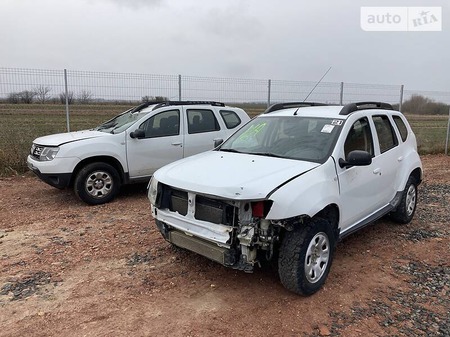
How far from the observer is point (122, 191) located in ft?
24.8

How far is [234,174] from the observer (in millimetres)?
3477

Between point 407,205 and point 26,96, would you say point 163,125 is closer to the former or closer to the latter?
point 26,96

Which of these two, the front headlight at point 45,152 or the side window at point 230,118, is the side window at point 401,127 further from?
the front headlight at point 45,152

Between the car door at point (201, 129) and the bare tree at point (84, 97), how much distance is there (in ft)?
10.4

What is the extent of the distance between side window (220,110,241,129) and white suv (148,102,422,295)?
303cm

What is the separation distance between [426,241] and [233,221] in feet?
10.3

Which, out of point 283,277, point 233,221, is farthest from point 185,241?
point 283,277

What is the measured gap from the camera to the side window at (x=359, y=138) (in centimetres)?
412

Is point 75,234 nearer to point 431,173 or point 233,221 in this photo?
point 233,221

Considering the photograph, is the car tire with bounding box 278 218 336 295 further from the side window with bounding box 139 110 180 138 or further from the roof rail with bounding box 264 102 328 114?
the side window with bounding box 139 110 180 138

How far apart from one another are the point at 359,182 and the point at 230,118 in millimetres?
4390

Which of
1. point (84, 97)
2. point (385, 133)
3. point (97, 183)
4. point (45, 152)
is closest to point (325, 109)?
point (385, 133)

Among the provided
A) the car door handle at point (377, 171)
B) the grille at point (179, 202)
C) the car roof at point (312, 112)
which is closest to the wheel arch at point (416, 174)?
the car door handle at point (377, 171)

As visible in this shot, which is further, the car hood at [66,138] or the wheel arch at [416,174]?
the car hood at [66,138]
